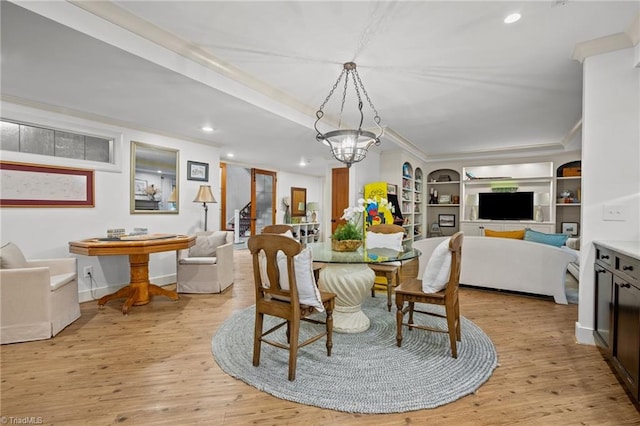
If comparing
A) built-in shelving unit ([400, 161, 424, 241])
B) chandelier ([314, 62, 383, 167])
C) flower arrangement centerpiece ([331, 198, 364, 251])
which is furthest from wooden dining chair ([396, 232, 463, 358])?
built-in shelving unit ([400, 161, 424, 241])

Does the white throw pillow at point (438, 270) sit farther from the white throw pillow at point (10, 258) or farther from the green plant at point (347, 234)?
the white throw pillow at point (10, 258)

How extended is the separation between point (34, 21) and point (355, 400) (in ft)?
9.82

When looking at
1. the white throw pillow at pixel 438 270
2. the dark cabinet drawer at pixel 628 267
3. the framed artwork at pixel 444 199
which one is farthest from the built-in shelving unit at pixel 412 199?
the dark cabinet drawer at pixel 628 267

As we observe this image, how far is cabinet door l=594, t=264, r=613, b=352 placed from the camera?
214cm

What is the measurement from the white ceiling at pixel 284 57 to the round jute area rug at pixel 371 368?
238cm

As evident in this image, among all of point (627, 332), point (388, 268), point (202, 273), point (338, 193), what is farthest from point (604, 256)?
point (338, 193)

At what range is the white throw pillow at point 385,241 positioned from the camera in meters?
3.25

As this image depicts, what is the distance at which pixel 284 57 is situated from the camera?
2672mm

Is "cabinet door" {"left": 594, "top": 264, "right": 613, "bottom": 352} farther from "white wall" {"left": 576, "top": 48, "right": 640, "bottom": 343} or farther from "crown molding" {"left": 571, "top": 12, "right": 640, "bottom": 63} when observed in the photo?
"crown molding" {"left": 571, "top": 12, "right": 640, "bottom": 63}

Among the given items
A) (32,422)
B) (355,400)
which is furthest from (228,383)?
(32,422)

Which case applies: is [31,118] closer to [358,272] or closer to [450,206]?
[358,272]

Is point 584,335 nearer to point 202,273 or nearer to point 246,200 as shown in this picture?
point 202,273

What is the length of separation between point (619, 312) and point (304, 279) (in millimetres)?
2041

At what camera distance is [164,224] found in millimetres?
4578
